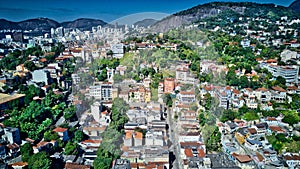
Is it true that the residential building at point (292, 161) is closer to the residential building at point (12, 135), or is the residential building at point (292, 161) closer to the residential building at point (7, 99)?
the residential building at point (12, 135)

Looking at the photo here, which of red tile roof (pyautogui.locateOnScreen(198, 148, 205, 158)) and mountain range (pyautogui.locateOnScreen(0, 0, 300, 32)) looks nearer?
red tile roof (pyautogui.locateOnScreen(198, 148, 205, 158))

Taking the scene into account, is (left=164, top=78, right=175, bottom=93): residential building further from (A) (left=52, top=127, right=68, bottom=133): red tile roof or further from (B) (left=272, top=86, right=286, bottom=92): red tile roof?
(A) (left=52, top=127, right=68, bottom=133): red tile roof

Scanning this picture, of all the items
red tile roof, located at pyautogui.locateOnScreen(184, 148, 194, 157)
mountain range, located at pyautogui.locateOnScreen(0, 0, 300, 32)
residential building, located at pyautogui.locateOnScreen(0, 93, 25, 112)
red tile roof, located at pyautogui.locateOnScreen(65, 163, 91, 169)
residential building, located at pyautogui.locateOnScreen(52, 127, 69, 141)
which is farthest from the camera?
mountain range, located at pyautogui.locateOnScreen(0, 0, 300, 32)

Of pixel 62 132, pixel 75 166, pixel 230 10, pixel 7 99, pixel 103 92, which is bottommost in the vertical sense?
pixel 75 166

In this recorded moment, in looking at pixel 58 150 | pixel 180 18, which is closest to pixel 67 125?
pixel 58 150

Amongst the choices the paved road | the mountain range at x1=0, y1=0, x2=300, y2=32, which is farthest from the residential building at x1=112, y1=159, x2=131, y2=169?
the mountain range at x1=0, y1=0, x2=300, y2=32

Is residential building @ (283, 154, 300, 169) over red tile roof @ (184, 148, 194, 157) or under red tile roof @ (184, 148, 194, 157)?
under

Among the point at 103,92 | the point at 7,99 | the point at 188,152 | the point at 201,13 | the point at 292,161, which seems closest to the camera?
the point at 292,161

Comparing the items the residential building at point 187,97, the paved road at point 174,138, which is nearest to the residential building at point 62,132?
the paved road at point 174,138

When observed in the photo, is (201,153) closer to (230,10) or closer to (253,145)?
(253,145)

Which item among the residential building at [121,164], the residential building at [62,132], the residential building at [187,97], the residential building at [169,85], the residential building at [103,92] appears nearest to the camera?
the residential building at [121,164]

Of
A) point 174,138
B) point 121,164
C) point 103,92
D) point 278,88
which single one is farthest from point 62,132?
point 278,88
